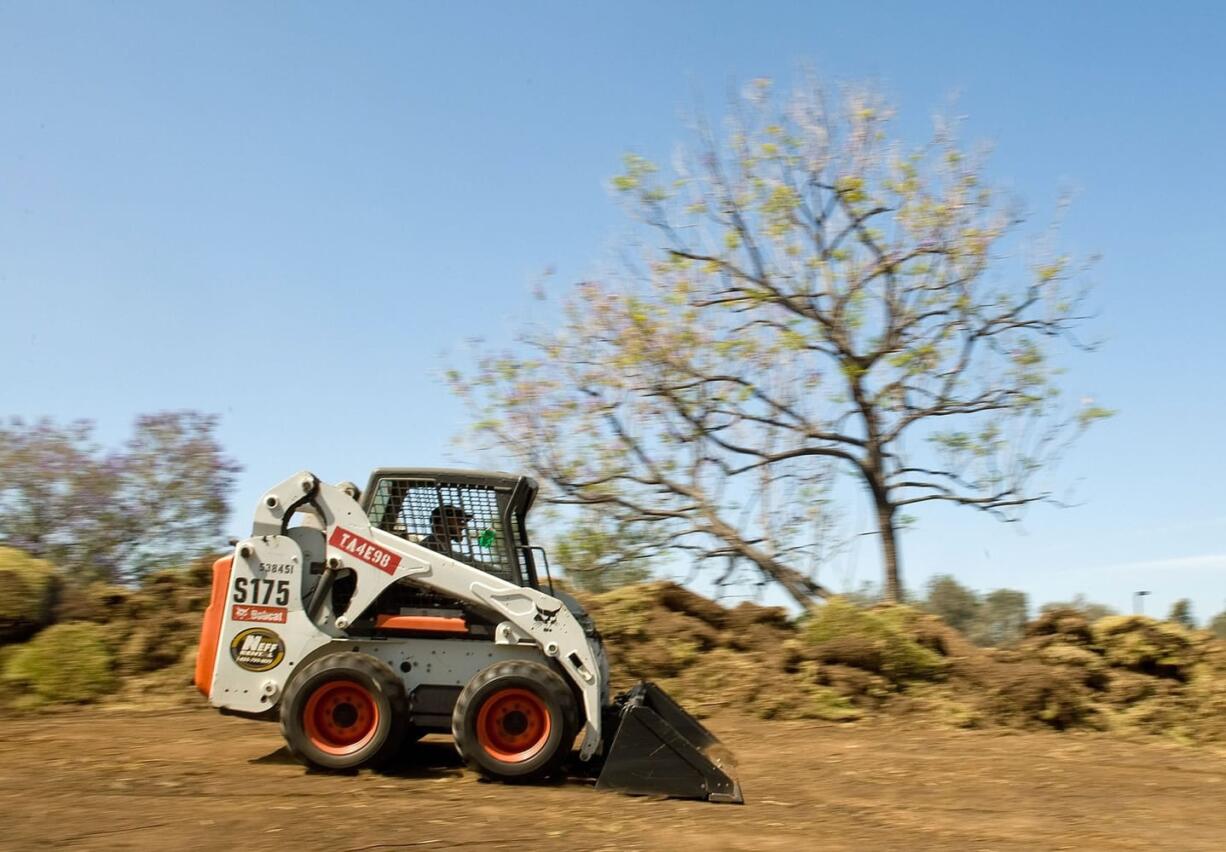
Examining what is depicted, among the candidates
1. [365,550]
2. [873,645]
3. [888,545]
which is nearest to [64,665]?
[365,550]

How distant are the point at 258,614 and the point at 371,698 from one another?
3.41ft

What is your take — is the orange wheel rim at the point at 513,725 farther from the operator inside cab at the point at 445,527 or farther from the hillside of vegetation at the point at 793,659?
the hillside of vegetation at the point at 793,659

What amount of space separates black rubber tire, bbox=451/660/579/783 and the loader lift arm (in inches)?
10.0

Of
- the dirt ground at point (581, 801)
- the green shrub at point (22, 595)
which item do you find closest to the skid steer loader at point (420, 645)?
the dirt ground at point (581, 801)

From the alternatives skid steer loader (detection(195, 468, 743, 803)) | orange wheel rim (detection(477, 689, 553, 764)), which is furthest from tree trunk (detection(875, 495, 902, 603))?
orange wheel rim (detection(477, 689, 553, 764))

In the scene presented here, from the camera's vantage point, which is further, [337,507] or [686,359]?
[686,359]

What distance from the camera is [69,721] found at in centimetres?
1038

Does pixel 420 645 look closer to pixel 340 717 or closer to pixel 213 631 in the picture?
pixel 340 717

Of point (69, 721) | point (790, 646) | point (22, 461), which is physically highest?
point (22, 461)

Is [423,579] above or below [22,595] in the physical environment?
below

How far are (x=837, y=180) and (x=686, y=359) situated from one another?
331 centimetres

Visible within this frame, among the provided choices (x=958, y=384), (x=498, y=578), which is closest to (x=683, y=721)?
(x=498, y=578)

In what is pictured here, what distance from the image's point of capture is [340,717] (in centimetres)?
771

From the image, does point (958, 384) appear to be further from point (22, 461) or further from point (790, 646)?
point (22, 461)
